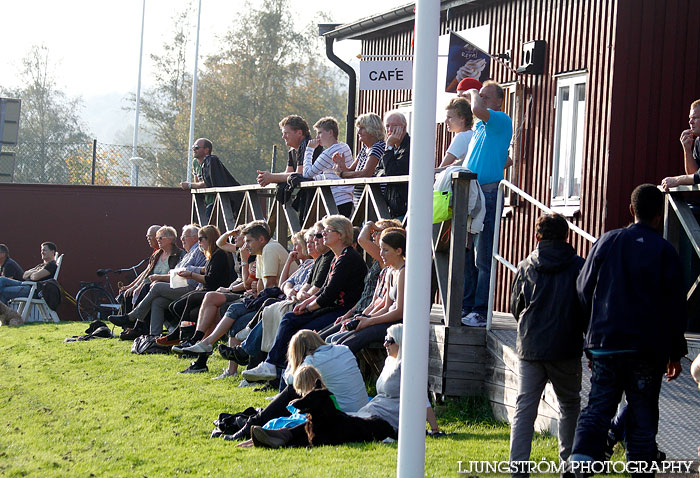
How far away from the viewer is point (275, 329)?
10312mm

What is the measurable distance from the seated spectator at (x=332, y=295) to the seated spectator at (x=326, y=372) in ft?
4.79

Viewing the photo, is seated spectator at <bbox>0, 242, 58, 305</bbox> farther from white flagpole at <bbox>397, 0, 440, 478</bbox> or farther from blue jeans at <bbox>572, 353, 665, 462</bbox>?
blue jeans at <bbox>572, 353, 665, 462</bbox>

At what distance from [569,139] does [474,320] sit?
3693mm

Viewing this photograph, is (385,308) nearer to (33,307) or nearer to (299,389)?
(299,389)

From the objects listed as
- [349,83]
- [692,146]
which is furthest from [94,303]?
[692,146]

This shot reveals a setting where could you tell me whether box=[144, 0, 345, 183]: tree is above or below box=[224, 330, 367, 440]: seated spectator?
above

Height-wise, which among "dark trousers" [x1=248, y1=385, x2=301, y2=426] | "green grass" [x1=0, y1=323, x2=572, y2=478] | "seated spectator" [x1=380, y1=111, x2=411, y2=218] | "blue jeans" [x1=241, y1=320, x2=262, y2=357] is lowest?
"green grass" [x1=0, y1=323, x2=572, y2=478]

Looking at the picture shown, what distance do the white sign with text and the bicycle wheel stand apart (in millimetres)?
10599

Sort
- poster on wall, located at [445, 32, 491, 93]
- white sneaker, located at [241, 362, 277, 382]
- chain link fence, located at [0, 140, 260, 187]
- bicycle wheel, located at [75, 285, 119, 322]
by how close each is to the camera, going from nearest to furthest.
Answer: white sneaker, located at [241, 362, 277, 382] < poster on wall, located at [445, 32, 491, 93] < bicycle wheel, located at [75, 285, 119, 322] < chain link fence, located at [0, 140, 260, 187]

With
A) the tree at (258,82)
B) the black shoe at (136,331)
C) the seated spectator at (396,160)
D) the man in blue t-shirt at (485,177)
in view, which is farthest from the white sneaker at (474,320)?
the tree at (258,82)

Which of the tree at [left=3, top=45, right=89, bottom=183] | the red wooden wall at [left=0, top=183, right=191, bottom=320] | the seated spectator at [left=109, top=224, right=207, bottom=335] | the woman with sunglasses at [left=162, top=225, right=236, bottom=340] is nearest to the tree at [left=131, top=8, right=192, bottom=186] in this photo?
the tree at [left=3, top=45, right=89, bottom=183]

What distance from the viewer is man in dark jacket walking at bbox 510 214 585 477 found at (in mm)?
5941

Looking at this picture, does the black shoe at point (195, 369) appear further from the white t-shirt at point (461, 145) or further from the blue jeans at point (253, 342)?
the white t-shirt at point (461, 145)

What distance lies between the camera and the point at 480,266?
28.0 feet
